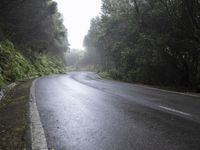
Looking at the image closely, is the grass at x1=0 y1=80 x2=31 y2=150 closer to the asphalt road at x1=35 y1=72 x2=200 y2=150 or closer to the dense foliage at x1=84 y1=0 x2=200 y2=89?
the asphalt road at x1=35 y1=72 x2=200 y2=150

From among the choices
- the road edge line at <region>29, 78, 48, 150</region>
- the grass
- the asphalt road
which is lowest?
the grass

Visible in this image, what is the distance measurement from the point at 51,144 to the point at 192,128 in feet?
10.7

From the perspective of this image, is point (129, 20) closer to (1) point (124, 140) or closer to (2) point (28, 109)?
(2) point (28, 109)

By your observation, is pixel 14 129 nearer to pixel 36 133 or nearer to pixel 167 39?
pixel 36 133

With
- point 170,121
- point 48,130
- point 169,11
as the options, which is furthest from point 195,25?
point 48,130

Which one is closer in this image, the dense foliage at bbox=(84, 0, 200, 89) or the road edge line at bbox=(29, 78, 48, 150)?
the road edge line at bbox=(29, 78, 48, 150)

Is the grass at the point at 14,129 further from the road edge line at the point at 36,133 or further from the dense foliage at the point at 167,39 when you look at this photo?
the dense foliage at the point at 167,39

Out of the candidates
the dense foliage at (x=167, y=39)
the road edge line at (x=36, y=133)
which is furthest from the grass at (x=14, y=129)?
the dense foliage at (x=167, y=39)

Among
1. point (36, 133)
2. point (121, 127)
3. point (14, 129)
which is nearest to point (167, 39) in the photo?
point (121, 127)

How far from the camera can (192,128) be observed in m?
6.54

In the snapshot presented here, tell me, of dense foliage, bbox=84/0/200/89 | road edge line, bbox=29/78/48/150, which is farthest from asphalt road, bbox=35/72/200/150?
dense foliage, bbox=84/0/200/89

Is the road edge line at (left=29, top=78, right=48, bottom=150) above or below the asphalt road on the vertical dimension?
below

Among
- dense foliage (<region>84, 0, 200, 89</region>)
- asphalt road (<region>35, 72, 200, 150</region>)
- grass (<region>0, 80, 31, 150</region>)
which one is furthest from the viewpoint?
dense foliage (<region>84, 0, 200, 89</region>)

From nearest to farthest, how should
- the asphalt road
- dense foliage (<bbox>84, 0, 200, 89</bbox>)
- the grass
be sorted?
1. the asphalt road
2. the grass
3. dense foliage (<bbox>84, 0, 200, 89</bbox>)
